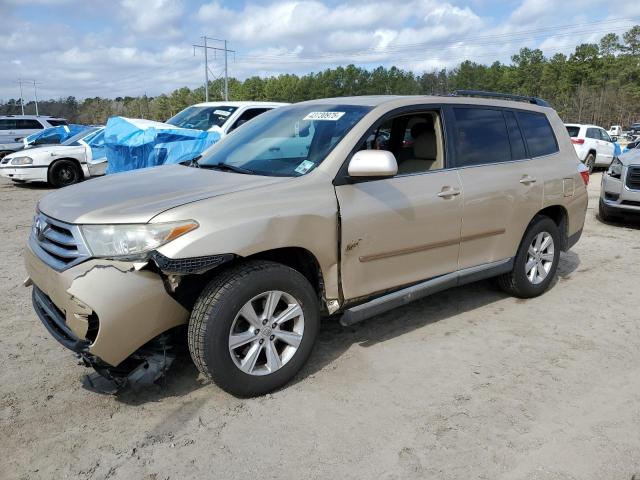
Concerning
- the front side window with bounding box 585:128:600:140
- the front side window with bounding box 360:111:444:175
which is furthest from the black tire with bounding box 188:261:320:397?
the front side window with bounding box 585:128:600:140

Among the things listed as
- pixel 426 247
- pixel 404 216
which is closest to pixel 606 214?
pixel 426 247

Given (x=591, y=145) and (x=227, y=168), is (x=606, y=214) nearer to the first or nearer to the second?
(x=227, y=168)

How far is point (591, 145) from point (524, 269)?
13983 millimetres

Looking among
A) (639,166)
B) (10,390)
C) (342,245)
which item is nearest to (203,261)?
(342,245)

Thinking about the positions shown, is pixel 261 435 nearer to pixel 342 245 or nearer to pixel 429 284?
pixel 342 245

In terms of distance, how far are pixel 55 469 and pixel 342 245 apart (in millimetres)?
1955

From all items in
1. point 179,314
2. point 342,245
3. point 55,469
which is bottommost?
point 55,469

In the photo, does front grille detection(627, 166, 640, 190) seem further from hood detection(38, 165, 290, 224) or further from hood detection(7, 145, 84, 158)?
hood detection(7, 145, 84, 158)

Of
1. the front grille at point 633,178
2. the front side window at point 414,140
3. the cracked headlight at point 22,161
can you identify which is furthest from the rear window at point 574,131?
the cracked headlight at point 22,161

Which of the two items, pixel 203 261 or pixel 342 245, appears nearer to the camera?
pixel 203 261

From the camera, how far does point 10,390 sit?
3309 mm

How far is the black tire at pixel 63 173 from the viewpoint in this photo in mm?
12266

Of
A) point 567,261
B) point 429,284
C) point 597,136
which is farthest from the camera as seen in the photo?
point 597,136

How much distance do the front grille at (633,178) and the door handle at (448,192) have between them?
5.67m
